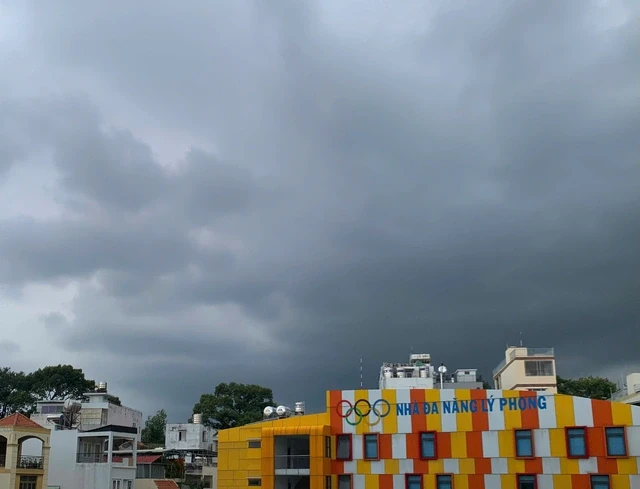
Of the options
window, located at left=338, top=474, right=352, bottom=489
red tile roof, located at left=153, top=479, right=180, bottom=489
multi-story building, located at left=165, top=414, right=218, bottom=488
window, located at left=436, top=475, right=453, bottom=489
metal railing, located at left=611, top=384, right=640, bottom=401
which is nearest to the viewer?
window, located at left=436, top=475, right=453, bottom=489

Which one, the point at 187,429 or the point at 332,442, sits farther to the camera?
the point at 187,429

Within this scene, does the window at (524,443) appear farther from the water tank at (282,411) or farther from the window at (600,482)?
the water tank at (282,411)

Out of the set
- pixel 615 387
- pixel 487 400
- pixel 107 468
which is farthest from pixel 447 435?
pixel 615 387

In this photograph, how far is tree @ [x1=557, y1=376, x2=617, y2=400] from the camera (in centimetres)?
10288

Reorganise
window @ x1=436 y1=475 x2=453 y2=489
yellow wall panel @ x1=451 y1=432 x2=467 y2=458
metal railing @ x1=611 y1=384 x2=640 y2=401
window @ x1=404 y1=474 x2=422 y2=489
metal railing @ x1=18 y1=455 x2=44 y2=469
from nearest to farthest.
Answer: window @ x1=436 y1=475 x2=453 y2=489, yellow wall panel @ x1=451 y1=432 x2=467 y2=458, window @ x1=404 y1=474 x2=422 y2=489, metal railing @ x1=18 y1=455 x2=44 y2=469, metal railing @ x1=611 y1=384 x2=640 y2=401

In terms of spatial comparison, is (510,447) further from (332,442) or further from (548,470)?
(332,442)

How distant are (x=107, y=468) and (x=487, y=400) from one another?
34.2 metres

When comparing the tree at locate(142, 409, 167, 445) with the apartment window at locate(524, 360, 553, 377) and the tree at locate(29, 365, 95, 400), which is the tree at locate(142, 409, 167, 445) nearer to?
the tree at locate(29, 365, 95, 400)

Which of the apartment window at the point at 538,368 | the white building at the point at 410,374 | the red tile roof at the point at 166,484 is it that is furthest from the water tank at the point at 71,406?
the apartment window at the point at 538,368

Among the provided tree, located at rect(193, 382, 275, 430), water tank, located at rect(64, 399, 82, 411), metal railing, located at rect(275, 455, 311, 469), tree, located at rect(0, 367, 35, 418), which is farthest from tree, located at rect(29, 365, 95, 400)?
metal railing, located at rect(275, 455, 311, 469)

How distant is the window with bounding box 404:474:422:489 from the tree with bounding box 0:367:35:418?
7920 cm

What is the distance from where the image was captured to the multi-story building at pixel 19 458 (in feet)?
190

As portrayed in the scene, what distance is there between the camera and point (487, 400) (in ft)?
172

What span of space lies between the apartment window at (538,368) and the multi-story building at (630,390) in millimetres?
15679
